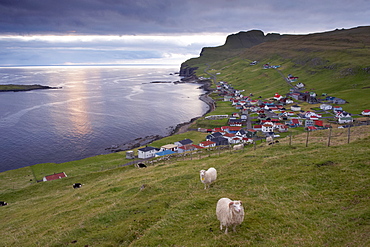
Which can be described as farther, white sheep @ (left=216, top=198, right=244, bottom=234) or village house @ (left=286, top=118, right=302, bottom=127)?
village house @ (left=286, top=118, right=302, bottom=127)

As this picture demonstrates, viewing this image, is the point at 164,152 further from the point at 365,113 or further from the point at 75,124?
the point at 365,113

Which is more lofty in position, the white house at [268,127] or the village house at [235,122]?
the white house at [268,127]

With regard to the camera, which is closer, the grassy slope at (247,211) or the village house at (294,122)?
the grassy slope at (247,211)

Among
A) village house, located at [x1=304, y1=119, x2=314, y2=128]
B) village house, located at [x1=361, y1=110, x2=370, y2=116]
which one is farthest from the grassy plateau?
village house, located at [x1=361, y1=110, x2=370, y2=116]

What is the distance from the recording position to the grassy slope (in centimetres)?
1402

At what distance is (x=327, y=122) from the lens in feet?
316

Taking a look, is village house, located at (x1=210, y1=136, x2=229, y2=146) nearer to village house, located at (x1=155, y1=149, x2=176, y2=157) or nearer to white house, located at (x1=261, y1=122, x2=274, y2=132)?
village house, located at (x1=155, y1=149, x2=176, y2=157)

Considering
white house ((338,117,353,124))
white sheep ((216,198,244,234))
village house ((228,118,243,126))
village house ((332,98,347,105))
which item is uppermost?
white sheep ((216,198,244,234))

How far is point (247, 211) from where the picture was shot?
16.6 metres

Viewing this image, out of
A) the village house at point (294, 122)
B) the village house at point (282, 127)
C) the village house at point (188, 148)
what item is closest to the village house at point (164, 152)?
the village house at point (188, 148)

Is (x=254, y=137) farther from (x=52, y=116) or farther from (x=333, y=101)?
(x=52, y=116)

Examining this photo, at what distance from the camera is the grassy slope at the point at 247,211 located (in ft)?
46.0

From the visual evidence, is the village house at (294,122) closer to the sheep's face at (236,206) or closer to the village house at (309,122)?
the village house at (309,122)

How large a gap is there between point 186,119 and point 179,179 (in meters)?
104
